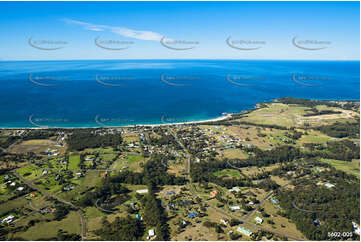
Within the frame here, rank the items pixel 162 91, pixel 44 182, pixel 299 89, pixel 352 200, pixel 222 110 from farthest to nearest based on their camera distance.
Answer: pixel 299 89 < pixel 162 91 < pixel 222 110 < pixel 44 182 < pixel 352 200

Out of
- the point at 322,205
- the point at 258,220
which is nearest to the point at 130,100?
the point at 258,220

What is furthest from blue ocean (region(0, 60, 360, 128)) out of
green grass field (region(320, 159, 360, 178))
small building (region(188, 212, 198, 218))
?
small building (region(188, 212, 198, 218))

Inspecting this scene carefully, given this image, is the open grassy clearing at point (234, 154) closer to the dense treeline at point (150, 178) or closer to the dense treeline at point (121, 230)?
the dense treeline at point (150, 178)

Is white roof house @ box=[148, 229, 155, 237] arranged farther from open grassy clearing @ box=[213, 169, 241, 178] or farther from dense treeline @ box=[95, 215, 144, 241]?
open grassy clearing @ box=[213, 169, 241, 178]

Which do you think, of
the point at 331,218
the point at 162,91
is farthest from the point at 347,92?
the point at 331,218

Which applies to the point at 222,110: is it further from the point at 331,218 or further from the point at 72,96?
the point at 72,96

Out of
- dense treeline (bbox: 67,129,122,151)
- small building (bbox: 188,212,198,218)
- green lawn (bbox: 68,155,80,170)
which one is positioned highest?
dense treeline (bbox: 67,129,122,151)

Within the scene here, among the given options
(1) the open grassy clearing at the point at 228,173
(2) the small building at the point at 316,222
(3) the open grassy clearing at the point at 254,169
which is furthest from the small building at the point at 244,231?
(3) the open grassy clearing at the point at 254,169
